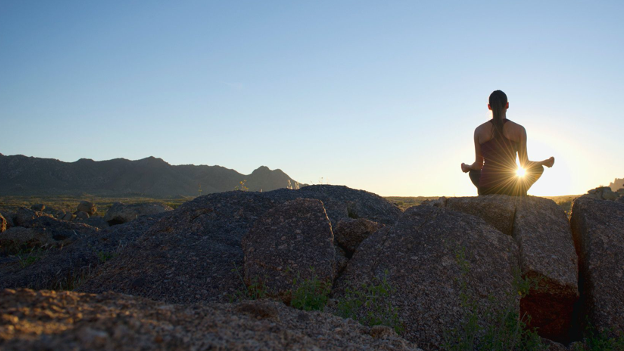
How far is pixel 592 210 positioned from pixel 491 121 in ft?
5.93

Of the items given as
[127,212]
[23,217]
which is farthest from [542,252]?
[23,217]

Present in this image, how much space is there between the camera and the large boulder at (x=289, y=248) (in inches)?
174

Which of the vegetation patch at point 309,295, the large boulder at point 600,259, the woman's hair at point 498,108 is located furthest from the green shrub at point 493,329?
the woman's hair at point 498,108

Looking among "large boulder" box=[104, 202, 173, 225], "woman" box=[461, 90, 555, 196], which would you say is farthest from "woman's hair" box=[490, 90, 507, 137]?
"large boulder" box=[104, 202, 173, 225]

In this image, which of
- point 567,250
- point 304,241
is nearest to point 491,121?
point 567,250

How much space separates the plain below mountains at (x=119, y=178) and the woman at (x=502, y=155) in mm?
74458

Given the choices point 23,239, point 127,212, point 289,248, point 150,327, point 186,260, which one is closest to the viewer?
point 150,327

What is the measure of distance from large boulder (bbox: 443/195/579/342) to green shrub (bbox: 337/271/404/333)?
1374mm

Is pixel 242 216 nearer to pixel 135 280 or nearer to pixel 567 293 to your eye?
pixel 135 280

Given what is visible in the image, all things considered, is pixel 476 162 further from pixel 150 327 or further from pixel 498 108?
pixel 150 327

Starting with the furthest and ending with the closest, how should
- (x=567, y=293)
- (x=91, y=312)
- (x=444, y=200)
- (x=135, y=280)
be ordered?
(x=444, y=200)
(x=135, y=280)
(x=567, y=293)
(x=91, y=312)

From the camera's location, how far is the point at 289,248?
4.73m

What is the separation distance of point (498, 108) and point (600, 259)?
7.90ft

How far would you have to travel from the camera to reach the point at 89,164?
99.6 m
